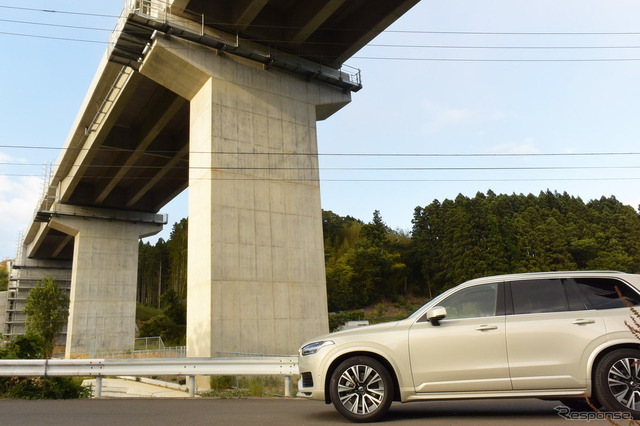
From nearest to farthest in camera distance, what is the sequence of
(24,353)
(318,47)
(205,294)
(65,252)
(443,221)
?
(24,353)
(205,294)
(318,47)
(65,252)
(443,221)

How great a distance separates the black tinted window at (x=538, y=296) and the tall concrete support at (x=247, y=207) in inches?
474

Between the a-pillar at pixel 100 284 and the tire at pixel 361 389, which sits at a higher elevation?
the a-pillar at pixel 100 284

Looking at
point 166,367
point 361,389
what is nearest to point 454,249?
point 166,367

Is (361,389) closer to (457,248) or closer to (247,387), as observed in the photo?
(247,387)

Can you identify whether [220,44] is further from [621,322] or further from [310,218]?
[621,322]

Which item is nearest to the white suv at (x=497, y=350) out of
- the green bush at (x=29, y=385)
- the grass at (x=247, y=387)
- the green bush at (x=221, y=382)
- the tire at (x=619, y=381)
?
the tire at (x=619, y=381)

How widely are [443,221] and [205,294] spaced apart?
7250 cm

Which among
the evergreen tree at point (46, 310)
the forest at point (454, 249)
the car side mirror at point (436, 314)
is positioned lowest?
the car side mirror at point (436, 314)

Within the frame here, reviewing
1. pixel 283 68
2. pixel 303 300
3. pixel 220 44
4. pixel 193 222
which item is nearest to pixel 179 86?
pixel 220 44

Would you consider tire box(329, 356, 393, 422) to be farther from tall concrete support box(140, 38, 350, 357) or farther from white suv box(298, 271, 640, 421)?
tall concrete support box(140, 38, 350, 357)

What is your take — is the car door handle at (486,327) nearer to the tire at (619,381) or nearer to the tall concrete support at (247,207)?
the tire at (619,381)

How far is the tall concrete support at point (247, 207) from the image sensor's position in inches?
668

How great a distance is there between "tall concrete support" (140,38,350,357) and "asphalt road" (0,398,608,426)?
339 inches

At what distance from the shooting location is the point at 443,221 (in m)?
84.7
